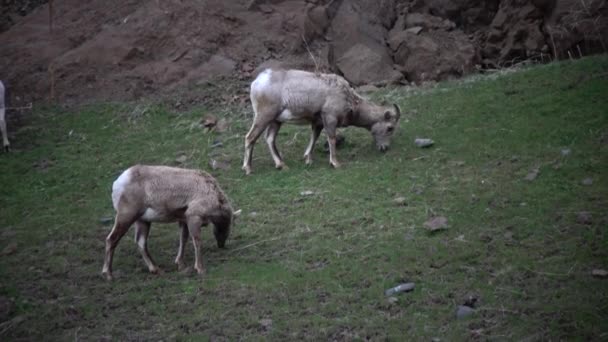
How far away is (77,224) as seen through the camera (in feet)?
38.6

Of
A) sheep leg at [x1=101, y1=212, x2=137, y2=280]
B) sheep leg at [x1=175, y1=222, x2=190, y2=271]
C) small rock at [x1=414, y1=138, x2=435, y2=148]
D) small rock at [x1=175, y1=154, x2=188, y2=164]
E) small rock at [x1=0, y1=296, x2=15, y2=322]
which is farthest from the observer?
small rock at [x1=175, y1=154, x2=188, y2=164]

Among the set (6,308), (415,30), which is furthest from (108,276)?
(415,30)

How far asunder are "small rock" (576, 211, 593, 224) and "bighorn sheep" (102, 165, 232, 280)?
427 cm

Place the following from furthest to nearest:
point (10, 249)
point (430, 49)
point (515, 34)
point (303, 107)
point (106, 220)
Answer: point (515, 34), point (430, 49), point (303, 107), point (106, 220), point (10, 249)

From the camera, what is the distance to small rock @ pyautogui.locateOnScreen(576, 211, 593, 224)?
9767 millimetres

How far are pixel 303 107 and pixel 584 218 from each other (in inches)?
200

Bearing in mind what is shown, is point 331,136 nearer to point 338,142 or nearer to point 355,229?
point 338,142

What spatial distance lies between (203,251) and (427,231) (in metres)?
2.87

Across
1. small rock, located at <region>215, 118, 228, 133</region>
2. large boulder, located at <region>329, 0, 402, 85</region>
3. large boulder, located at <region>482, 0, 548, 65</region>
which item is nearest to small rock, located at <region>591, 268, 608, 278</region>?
small rock, located at <region>215, 118, 228, 133</region>

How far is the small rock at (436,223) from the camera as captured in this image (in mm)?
10086

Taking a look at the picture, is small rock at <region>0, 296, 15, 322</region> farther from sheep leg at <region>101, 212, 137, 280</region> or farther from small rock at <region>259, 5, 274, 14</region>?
small rock at <region>259, 5, 274, 14</region>

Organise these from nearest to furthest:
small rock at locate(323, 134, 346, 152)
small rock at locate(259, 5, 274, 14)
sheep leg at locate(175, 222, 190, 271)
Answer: sheep leg at locate(175, 222, 190, 271)
small rock at locate(323, 134, 346, 152)
small rock at locate(259, 5, 274, 14)

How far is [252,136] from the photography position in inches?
520

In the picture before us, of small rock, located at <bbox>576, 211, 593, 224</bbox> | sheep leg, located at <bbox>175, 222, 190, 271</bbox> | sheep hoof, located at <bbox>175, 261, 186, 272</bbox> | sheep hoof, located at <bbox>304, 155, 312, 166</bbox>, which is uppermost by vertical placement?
small rock, located at <bbox>576, 211, 593, 224</bbox>
